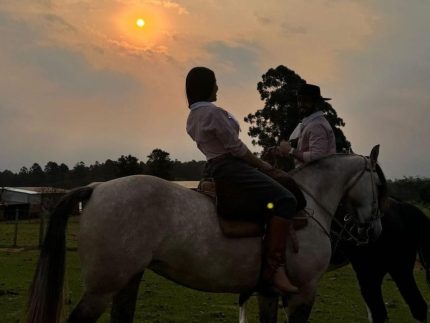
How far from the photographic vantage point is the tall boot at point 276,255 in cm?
479

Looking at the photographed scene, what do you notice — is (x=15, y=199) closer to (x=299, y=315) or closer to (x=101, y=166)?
(x=101, y=166)

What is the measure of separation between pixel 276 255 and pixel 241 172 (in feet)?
2.81

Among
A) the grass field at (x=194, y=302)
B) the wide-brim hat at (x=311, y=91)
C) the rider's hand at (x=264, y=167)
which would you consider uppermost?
the wide-brim hat at (x=311, y=91)

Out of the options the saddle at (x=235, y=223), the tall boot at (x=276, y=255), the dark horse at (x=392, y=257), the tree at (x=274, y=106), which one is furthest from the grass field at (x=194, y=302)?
the tree at (x=274, y=106)

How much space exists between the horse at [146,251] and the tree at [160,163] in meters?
40.8

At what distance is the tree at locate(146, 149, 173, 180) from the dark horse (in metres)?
38.2

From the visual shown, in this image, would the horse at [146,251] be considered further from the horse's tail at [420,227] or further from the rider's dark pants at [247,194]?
the horse's tail at [420,227]

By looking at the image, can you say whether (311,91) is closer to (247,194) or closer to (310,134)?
(310,134)

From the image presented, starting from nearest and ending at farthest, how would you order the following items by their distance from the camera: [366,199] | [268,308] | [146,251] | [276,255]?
1. [146,251]
2. [276,255]
3. [268,308]
4. [366,199]

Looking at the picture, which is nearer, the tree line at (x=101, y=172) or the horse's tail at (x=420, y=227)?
the horse's tail at (x=420, y=227)

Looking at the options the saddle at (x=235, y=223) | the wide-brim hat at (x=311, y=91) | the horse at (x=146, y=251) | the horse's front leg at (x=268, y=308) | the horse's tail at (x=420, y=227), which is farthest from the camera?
the horse's tail at (x=420, y=227)

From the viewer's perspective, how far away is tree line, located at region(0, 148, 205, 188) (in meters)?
44.9

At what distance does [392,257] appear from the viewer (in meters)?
7.91

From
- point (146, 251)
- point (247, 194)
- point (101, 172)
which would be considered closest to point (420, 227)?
point (247, 194)
